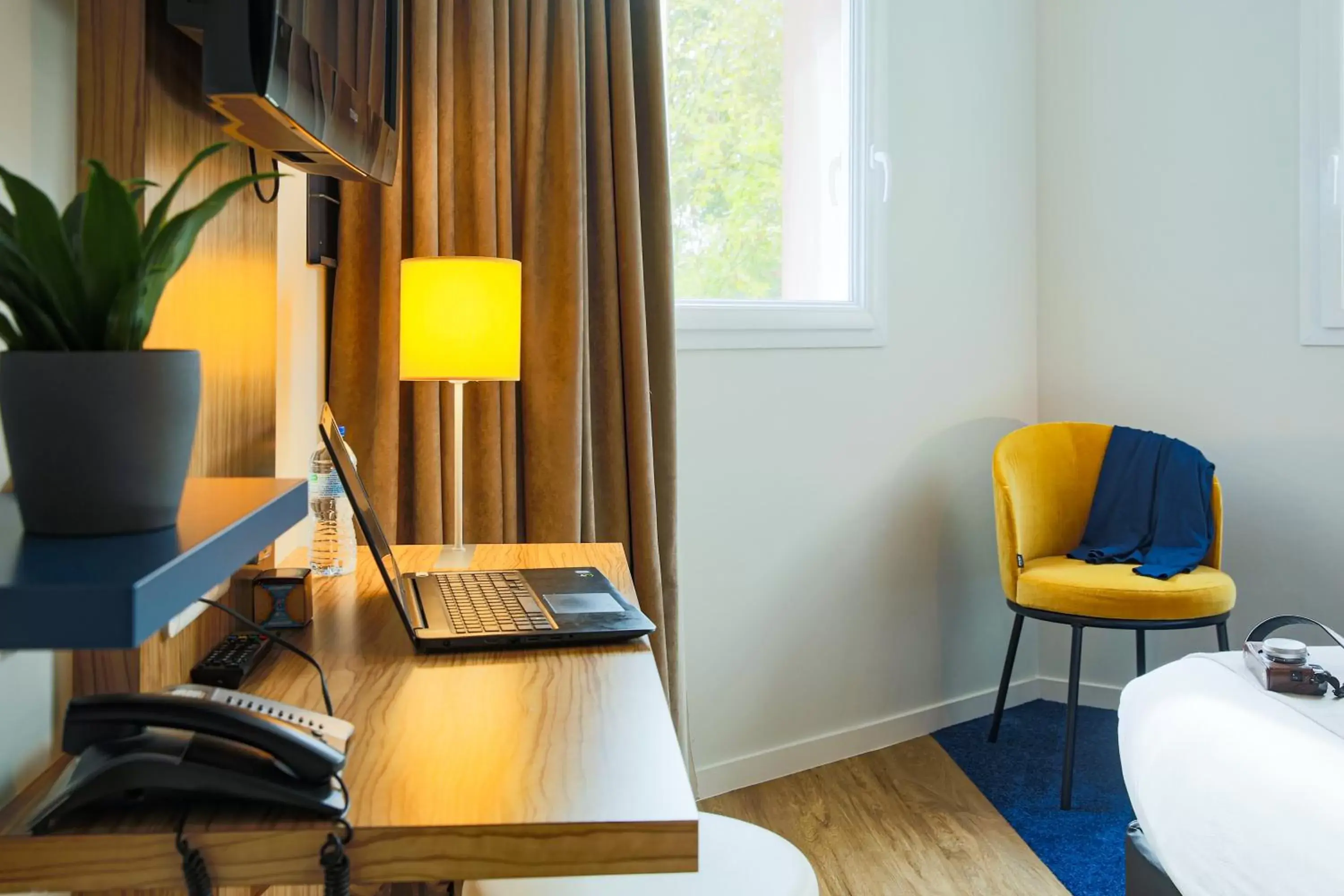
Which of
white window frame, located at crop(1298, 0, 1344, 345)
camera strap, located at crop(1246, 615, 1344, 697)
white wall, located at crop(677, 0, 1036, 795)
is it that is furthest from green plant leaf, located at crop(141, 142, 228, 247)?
white window frame, located at crop(1298, 0, 1344, 345)

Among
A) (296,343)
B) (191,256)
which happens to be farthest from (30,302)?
(296,343)

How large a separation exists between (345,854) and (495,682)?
352 millimetres

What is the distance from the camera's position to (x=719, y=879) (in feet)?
5.05

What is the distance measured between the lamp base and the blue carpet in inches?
57.5

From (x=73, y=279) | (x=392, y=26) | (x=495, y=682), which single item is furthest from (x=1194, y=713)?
(x=392, y=26)

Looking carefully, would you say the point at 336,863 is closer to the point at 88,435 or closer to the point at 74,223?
the point at 88,435

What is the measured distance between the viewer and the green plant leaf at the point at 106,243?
694mm

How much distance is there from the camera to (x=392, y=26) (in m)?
1.93

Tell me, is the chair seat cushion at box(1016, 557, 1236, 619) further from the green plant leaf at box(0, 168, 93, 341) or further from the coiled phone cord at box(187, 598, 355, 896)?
the green plant leaf at box(0, 168, 93, 341)

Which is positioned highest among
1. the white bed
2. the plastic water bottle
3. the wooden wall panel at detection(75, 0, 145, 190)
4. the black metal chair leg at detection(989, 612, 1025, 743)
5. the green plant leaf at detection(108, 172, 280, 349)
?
the wooden wall panel at detection(75, 0, 145, 190)

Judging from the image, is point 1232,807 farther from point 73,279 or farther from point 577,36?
point 577,36

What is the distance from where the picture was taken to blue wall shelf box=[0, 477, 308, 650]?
599 mm

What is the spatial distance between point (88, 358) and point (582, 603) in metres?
0.82

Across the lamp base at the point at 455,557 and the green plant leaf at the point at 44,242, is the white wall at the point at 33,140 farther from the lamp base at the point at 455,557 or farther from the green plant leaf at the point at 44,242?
the lamp base at the point at 455,557
